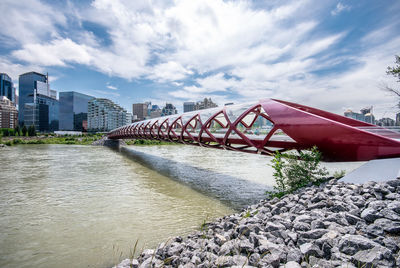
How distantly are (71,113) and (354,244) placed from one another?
167479 mm

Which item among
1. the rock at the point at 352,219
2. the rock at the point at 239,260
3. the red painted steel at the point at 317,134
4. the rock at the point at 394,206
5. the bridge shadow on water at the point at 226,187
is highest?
the red painted steel at the point at 317,134

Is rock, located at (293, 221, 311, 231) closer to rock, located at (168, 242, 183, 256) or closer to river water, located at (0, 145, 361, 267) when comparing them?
rock, located at (168, 242, 183, 256)

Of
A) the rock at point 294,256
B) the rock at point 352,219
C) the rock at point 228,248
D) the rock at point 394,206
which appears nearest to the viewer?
the rock at point 294,256

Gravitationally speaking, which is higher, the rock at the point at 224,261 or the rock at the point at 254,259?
the rock at the point at 254,259

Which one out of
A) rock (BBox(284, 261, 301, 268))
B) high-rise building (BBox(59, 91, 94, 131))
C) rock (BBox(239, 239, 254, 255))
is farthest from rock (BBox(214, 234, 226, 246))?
high-rise building (BBox(59, 91, 94, 131))

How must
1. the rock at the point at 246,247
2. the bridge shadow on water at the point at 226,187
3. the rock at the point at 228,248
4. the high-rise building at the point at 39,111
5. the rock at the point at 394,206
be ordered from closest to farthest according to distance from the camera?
the rock at the point at 246,247, the rock at the point at 228,248, the rock at the point at 394,206, the bridge shadow on water at the point at 226,187, the high-rise building at the point at 39,111

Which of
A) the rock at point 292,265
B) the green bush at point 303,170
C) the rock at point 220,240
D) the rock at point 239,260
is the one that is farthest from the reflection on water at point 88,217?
the rock at point 292,265

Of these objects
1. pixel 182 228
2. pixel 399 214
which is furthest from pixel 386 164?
pixel 182 228

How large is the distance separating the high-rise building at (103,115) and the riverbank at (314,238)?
138921mm

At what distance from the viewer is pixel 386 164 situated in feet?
20.0

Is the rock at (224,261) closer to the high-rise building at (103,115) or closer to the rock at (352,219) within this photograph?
the rock at (352,219)

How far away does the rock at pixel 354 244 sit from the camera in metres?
3.12

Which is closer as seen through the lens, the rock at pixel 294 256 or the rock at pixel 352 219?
the rock at pixel 294 256

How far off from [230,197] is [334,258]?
6.16 meters
